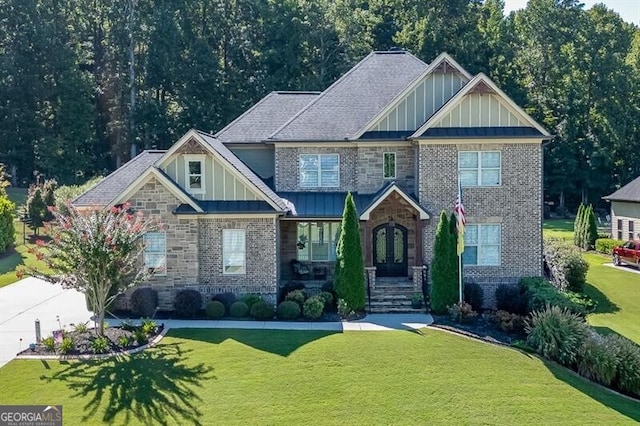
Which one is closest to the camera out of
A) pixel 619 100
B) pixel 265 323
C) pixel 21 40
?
pixel 265 323

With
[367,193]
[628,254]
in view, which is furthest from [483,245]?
[628,254]

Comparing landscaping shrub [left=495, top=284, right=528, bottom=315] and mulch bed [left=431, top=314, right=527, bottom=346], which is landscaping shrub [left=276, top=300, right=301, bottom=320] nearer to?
mulch bed [left=431, top=314, right=527, bottom=346]

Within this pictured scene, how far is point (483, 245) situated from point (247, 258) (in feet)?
29.3

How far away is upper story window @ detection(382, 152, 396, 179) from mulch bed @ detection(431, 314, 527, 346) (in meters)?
6.38

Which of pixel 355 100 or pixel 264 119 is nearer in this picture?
pixel 355 100

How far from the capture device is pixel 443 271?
1953 centimetres

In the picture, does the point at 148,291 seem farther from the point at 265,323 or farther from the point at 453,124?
the point at 453,124

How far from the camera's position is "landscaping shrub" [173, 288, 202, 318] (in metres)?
19.2

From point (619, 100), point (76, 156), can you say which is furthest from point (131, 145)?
point (619, 100)

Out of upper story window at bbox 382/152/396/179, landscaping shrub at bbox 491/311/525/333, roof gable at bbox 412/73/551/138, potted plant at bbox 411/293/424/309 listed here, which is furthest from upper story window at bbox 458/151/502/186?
landscaping shrub at bbox 491/311/525/333

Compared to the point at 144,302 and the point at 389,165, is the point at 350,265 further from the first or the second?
the point at 144,302

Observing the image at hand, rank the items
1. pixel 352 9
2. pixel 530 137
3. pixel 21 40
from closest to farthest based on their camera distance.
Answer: pixel 530 137 < pixel 21 40 < pixel 352 9

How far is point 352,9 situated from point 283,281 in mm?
43961

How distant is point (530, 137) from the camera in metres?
20.8
